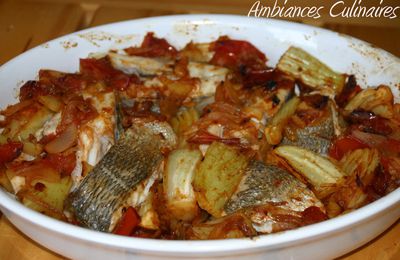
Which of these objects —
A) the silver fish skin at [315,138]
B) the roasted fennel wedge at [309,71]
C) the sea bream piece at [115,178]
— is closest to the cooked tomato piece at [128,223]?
the sea bream piece at [115,178]

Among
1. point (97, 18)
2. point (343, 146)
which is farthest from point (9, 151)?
point (97, 18)

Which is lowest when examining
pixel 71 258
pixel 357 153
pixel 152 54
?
pixel 71 258

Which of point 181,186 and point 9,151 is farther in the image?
point 9,151

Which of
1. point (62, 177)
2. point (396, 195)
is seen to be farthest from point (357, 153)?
point (62, 177)

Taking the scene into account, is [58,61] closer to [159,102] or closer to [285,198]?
[159,102]

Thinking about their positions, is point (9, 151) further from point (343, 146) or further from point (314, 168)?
point (343, 146)

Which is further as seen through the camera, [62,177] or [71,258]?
[62,177]

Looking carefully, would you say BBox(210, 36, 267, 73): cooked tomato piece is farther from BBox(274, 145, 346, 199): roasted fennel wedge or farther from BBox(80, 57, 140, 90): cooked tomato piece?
BBox(274, 145, 346, 199): roasted fennel wedge
